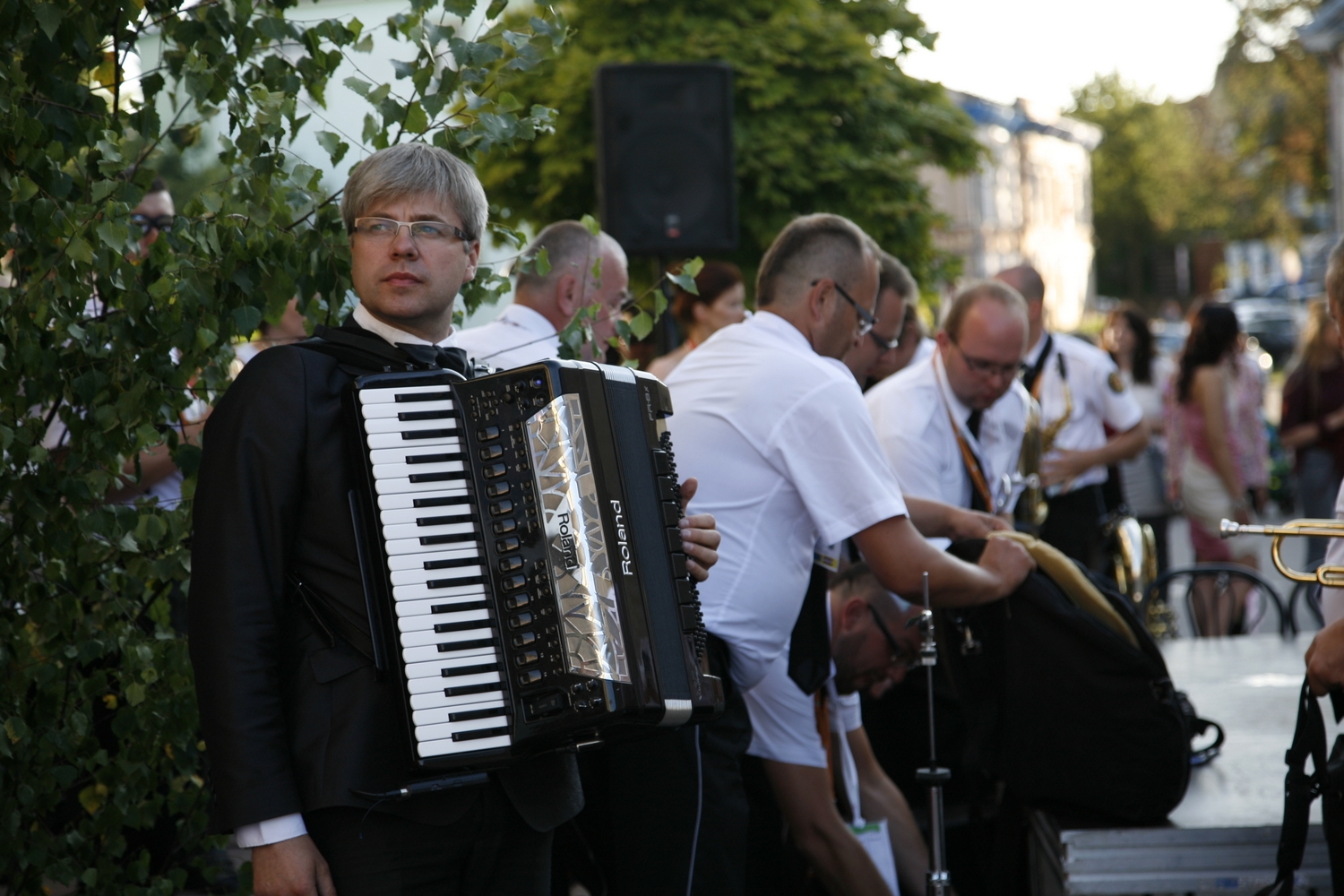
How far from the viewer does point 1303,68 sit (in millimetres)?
27906

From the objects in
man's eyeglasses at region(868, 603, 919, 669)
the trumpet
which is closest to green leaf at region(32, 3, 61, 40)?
the trumpet

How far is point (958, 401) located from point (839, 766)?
4.95 feet

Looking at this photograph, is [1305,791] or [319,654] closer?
[319,654]

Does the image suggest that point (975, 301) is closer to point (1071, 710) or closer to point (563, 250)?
point (563, 250)

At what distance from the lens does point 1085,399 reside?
285 inches

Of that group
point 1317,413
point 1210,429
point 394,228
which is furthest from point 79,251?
point 1317,413

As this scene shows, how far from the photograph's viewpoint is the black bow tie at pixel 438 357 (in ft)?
8.38

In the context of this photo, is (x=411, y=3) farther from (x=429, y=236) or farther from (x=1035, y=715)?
(x=1035, y=715)

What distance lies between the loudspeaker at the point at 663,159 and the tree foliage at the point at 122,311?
4.07m

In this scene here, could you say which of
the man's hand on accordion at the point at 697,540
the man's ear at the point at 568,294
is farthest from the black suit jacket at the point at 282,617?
the man's ear at the point at 568,294

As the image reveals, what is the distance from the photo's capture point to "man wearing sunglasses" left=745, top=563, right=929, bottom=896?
4027mm

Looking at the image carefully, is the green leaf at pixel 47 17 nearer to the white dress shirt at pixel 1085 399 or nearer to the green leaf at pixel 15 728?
the green leaf at pixel 15 728

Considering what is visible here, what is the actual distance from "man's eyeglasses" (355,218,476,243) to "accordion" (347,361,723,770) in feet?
0.96

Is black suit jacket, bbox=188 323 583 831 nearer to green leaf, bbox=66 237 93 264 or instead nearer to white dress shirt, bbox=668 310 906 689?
green leaf, bbox=66 237 93 264
